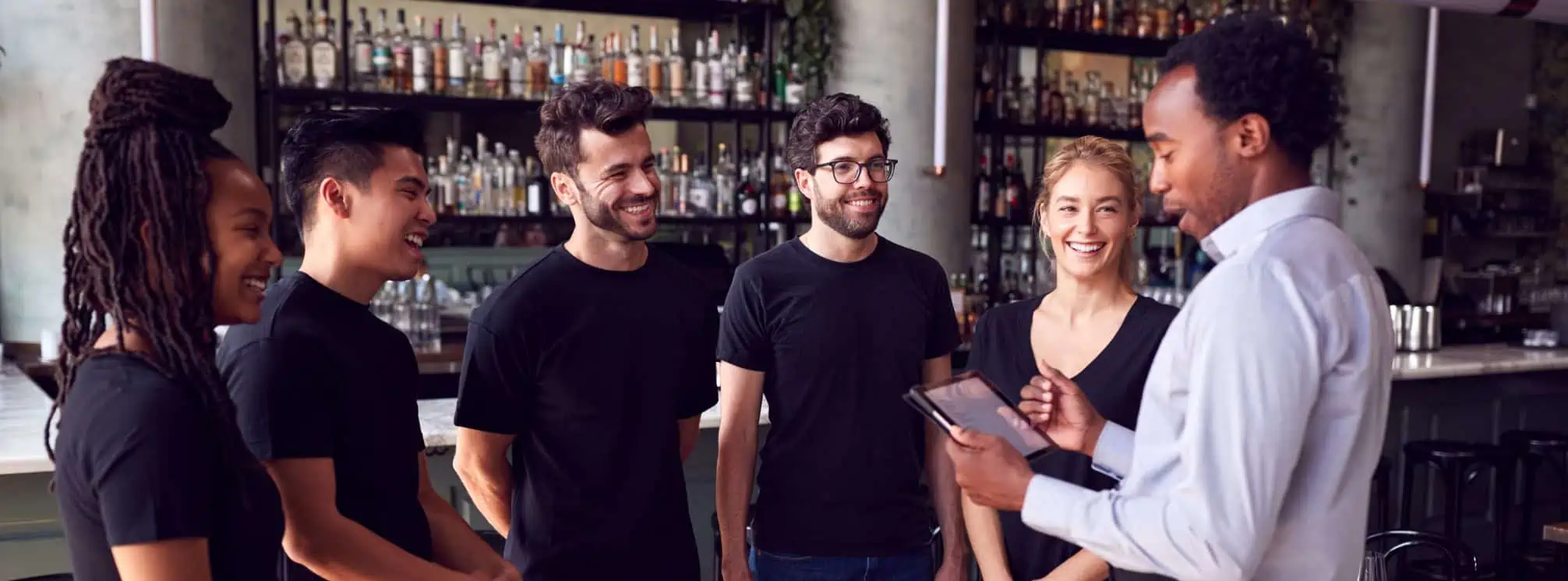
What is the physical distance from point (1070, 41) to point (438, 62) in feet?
10.5

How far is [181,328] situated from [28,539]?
1951 mm

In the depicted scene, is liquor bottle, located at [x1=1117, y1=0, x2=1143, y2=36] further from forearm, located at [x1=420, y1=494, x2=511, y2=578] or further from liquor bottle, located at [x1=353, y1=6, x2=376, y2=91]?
forearm, located at [x1=420, y1=494, x2=511, y2=578]

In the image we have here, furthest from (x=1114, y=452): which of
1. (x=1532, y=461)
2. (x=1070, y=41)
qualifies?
(x=1070, y=41)

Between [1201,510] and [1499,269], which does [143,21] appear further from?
[1499,269]

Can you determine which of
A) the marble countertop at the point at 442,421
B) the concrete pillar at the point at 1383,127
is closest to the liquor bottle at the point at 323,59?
the marble countertop at the point at 442,421

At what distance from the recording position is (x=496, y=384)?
201 cm

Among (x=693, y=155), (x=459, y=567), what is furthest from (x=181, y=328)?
(x=693, y=155)

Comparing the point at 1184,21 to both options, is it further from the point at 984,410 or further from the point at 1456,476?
the point at 984,410

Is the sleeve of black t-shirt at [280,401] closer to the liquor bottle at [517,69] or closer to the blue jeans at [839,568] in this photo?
the blue jeans at [839,568]

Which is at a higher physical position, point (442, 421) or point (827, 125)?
point (827, 125)

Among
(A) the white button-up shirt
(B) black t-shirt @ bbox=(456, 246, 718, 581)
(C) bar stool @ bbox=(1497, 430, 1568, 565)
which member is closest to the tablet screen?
(A) the white button-up shirt

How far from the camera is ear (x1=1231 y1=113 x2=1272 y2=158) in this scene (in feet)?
4.35

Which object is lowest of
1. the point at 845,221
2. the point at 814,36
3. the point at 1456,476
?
the point at 1456,476

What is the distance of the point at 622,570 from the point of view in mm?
2037
